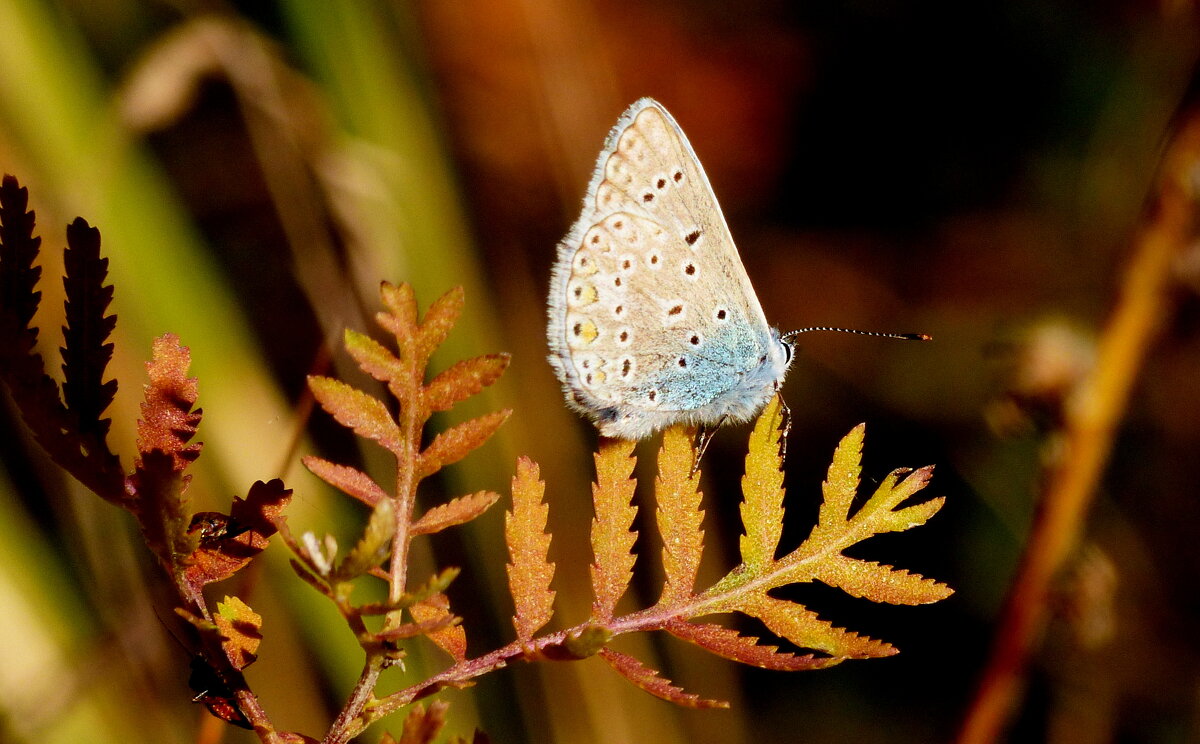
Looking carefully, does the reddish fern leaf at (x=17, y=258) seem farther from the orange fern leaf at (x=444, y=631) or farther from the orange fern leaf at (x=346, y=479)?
the orange fern leaf at (x=444, y=631)

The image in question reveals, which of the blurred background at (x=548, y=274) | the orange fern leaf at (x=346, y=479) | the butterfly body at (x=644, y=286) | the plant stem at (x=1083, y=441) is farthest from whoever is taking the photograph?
the blurred background at (x=548, y=274)

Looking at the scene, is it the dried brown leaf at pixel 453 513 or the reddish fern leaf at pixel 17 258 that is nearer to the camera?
the reddish fern leaf at pixel 17 258

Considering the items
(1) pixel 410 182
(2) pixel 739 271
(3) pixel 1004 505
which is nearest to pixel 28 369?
(2) pixel 739 271

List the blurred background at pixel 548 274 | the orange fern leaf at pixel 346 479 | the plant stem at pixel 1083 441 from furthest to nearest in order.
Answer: the blurred background at pixel 548 274 < the plant stem at pixel 1083 441 < the orange fern leaf at pixel 346 479

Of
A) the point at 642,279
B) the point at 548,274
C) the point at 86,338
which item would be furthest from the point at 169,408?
the point at 548,274

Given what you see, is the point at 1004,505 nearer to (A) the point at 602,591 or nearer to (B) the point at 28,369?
(A) the point at 602,591

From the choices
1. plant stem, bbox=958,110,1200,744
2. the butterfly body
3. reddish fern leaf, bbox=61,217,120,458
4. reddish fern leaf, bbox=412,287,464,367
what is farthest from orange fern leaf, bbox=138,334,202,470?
plant stem, bbox=958,110,1200,744

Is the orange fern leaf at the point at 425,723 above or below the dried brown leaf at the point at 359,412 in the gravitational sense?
below

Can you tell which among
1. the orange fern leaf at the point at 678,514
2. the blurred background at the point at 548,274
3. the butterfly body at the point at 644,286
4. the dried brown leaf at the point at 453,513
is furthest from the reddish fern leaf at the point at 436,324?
the butterfly body at the point at 644,286
